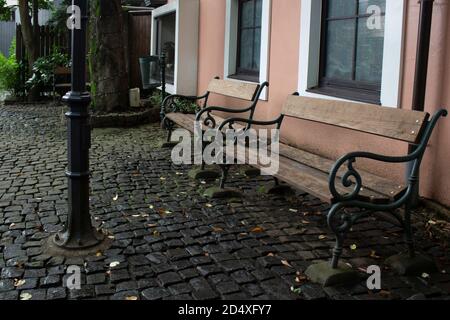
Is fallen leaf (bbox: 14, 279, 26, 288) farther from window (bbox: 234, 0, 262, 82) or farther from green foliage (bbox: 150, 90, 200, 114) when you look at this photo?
green foliage (bbox: 150, 90, 200, 114)

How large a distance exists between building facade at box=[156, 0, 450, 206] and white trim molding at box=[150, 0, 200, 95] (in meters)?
1.16

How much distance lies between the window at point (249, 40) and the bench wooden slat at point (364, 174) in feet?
9.00

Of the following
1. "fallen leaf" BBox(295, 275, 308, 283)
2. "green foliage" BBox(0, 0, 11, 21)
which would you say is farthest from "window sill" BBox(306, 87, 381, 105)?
"green foliage" BBox(0, 0, 11, 21)

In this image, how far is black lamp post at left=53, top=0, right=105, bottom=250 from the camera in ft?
12.3

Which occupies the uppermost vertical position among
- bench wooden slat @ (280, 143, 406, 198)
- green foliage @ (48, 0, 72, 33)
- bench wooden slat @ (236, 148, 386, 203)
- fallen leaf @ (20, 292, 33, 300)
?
green foliage @ (48, 0, 72, 33)

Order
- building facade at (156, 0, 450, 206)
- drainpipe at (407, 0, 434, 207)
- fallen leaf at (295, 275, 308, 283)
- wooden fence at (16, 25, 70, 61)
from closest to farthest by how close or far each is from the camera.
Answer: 1. fallen leaf at (295, 275, 308, 283)
2. drainpipe at (407, 0, 434, 207)
3. building facade at (156, 0, 450, 206)
4. wooden fence at (16, 25, 70, 61)

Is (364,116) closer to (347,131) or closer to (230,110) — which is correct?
(347,131)

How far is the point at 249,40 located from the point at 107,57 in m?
2.74

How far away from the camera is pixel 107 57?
9672 mm

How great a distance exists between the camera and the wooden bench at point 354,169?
11.0 ft

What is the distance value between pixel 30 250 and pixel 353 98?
3244 millimetres

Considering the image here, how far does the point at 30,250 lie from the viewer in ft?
12.6

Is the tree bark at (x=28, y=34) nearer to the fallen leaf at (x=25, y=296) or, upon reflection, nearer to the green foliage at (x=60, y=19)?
the green foliage at (x=60, y=19)

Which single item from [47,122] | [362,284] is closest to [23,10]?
[47,122]
